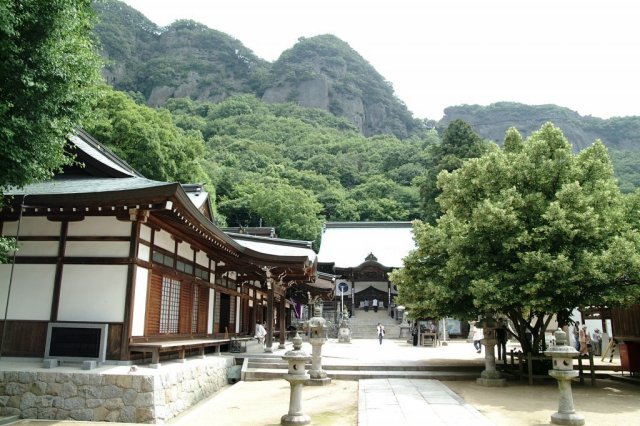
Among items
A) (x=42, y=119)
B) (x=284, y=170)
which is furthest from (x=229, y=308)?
(x=284, y=170)

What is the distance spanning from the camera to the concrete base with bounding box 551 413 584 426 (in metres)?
8.31

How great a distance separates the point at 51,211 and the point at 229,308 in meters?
10.3

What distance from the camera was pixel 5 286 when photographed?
10.2 m

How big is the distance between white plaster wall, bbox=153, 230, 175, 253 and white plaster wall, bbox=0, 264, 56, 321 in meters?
2.26

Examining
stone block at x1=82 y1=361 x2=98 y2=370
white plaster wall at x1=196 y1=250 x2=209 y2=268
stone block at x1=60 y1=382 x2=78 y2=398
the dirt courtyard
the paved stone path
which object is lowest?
the dirt courtyard

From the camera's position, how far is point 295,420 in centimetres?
834

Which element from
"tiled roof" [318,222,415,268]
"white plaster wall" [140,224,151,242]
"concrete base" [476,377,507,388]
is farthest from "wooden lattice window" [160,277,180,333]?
"tiled roof" [318,222,415,268]

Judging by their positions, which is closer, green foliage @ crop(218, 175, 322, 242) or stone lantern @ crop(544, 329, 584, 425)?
stone lantern @ crop(544, 329, 584, 425)

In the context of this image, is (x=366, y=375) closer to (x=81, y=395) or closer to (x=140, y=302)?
(x=140, y=302)

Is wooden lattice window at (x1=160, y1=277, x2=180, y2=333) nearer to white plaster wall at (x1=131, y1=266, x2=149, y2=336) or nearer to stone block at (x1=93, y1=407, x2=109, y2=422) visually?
white plaster wall at (x1=131, y1=266, x2=149, y2=336)

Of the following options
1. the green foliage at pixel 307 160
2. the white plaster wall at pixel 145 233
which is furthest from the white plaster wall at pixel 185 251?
the green foliage at pixel 307 160

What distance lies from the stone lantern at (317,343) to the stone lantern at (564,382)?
5.58 metres

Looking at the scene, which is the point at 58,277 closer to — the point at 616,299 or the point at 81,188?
the point at 81,188

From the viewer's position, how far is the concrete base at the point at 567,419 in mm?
8312
